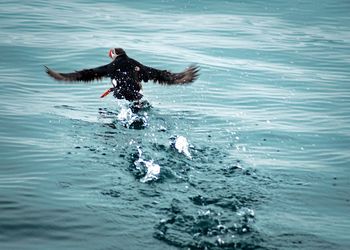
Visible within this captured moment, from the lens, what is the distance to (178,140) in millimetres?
10938

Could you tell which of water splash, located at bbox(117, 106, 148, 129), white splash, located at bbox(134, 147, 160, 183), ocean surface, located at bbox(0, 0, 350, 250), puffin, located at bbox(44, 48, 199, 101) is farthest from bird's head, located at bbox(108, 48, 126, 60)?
white splash, located at bbox(134, 147, 160, 183)

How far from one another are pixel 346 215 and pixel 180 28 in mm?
14723

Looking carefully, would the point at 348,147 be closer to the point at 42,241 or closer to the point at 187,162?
the point at 187,162

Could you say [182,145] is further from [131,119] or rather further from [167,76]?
[167,76]

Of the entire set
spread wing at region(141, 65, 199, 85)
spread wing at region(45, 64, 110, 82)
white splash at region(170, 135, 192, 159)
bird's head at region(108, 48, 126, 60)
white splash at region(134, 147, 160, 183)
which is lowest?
white splash at region(134, 147, 160, 183)

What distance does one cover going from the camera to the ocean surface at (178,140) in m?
7.81

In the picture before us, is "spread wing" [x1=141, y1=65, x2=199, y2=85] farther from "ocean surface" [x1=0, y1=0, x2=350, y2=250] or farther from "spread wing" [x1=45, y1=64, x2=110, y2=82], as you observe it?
"spread wing" [x1=45, y1=64, x2=110, y2=82]

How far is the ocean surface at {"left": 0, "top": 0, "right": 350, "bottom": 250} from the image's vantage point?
7.81m

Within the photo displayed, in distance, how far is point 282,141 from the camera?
12070 mm

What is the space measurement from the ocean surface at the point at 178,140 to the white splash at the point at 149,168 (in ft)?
0.10

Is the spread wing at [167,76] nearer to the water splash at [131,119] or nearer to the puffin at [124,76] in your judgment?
the puffin at [124,76]

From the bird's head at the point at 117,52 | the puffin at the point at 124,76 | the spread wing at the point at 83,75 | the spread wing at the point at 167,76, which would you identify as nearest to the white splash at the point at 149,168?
the puffin at the point at 124,76

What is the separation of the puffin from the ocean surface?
42 centimetres

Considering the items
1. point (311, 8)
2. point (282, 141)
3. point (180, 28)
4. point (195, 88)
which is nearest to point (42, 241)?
point (282, 141)
